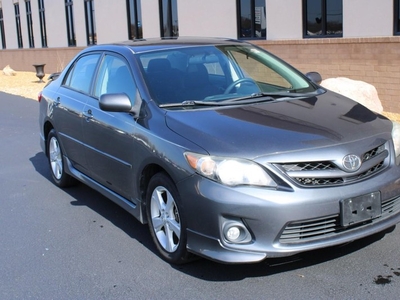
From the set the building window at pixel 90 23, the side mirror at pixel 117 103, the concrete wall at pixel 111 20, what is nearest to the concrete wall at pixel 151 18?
the concrete wall at pixel 111 20

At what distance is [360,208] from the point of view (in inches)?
153

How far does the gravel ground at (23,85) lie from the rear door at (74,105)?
1096 cm

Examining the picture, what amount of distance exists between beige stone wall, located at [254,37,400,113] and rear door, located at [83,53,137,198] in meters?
6.74

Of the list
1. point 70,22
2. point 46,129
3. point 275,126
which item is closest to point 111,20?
point 70,22

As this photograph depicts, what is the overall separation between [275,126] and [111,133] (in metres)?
1.55

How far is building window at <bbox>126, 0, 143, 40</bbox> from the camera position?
20.0 m

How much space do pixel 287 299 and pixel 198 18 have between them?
1349 cm

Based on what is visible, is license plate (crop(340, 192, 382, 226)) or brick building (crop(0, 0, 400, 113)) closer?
license plate (crop(340, 192, 382, 226))

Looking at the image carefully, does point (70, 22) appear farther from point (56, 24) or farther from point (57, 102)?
point (57, 102)

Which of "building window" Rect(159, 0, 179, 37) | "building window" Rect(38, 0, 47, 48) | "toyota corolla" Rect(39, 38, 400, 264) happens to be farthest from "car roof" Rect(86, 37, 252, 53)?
"building window" Rect(38, 0, 47, 48)

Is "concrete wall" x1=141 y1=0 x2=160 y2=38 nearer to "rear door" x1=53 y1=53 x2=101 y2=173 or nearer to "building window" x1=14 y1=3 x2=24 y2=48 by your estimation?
"rear door" x1=53 y1=53 x2=101 y2=173

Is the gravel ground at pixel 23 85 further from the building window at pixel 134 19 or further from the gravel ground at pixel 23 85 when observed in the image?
the building window at pixel 134 19

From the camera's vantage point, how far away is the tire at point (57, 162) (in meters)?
6.59

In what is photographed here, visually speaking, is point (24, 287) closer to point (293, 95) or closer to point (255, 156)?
point (255, 156)
